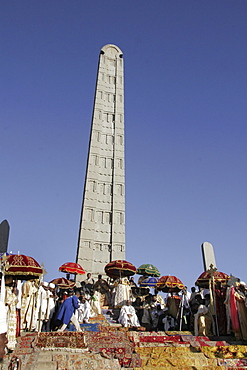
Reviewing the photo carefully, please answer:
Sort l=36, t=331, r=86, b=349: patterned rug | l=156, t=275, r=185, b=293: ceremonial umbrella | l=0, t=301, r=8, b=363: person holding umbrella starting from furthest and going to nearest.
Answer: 1. l=156, t=275, r=185, b=293: ceremonial umbrella
2. l=36, t=331, r=86, b=349: patterned rug
3. l=0, t=301, r=8, b=363: person holding umbrella

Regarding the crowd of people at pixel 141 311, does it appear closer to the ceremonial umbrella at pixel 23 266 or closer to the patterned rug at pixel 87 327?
the patterned rug at pixel 87 327

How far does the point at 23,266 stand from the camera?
8906mm

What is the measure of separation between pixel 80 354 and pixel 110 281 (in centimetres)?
954

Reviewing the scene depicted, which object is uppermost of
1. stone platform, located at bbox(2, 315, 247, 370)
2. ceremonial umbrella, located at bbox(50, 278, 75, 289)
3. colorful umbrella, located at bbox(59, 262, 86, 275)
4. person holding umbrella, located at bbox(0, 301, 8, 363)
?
colorful umbrella, located at bbox(59, 262, 86, 275)

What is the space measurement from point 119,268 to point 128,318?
12.6 ft

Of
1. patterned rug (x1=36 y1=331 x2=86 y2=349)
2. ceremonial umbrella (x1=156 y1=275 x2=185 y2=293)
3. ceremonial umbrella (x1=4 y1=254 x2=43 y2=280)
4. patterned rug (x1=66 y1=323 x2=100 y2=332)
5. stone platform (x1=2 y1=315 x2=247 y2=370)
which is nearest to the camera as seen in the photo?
stone platform (x1=2 y1=315 x2=247 y2=370)

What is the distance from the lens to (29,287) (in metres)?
8.98

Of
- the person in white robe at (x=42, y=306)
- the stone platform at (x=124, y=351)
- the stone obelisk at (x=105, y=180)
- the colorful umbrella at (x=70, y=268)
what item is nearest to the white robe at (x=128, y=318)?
the stone platform at (x=124, y=351)

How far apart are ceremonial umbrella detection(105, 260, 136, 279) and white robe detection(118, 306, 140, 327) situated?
3698 millimetres

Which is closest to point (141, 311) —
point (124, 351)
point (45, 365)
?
point (124, 351)

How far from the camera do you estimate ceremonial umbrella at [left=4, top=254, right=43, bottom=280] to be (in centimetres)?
885

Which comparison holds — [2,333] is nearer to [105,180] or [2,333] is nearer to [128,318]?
[128,318]

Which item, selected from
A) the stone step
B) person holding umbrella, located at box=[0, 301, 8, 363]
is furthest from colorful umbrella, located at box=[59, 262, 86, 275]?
person holding umbrella, located at box=[0, 301, 8, 363]

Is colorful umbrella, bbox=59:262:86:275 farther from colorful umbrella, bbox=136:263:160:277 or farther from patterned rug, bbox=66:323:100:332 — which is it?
patterned rug, bbox=66:323:100:332
